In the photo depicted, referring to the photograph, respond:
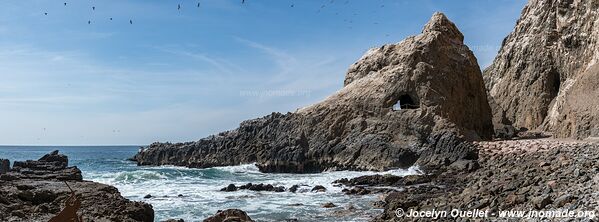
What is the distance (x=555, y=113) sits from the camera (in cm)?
4944

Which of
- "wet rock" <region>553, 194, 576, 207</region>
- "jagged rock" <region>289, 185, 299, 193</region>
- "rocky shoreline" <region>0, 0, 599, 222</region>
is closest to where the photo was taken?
"wet rock" <region>553, 194, 576, 207</region>

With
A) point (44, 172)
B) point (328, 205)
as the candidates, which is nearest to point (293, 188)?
Answer: point (328, 205)

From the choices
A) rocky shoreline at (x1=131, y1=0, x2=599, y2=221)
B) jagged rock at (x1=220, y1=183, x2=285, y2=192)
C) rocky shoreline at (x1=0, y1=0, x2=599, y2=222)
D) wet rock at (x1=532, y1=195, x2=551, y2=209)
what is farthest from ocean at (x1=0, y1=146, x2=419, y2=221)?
wet rock at (x1=532, y1=195, x2=551, y2=209)

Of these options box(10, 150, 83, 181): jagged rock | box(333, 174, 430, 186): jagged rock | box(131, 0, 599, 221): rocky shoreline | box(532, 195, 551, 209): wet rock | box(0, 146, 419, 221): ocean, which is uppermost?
→ box(131, 0, 599, 221): rocky shoreline

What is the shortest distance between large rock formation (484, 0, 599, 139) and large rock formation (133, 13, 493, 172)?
8415 mm

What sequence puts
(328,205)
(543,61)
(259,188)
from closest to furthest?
(328,205), (259,188), (543,61)

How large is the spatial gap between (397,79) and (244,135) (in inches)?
692

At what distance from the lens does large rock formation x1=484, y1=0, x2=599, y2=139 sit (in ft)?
151

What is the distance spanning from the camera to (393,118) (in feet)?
124

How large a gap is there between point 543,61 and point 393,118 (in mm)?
29797

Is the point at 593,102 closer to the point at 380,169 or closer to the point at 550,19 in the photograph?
the point at 380,169

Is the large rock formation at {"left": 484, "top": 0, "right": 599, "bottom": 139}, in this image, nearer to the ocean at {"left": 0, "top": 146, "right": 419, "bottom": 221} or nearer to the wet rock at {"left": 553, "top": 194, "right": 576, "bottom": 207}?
the ocean at {"left": 0, "top": 146, "right": 419, "bottom": 221}

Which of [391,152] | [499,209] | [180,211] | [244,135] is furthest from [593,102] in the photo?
[244,135]

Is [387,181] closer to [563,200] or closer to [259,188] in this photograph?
[259,188]
